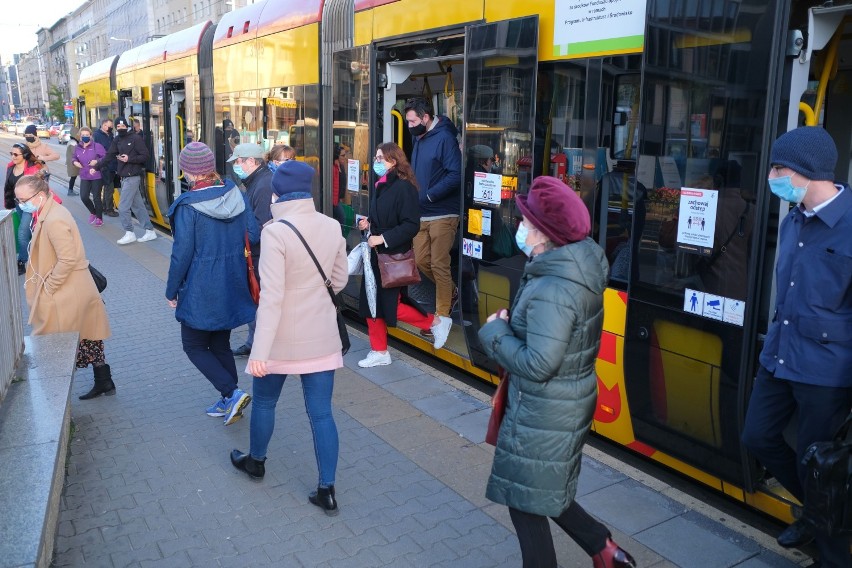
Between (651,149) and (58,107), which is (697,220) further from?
(58,107)

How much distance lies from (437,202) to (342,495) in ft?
8.52

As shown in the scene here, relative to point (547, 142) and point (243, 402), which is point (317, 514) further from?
point (547, 142)

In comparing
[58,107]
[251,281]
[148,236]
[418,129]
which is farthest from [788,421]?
[58,107]

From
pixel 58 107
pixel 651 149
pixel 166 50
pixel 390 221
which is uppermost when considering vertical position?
pixel 166 50

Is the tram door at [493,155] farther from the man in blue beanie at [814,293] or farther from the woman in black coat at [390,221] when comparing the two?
the man in blue beanie at [814,293]

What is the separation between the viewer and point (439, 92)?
24.0ft

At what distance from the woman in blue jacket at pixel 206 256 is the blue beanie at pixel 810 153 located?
293cm

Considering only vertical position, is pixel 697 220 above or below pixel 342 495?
above

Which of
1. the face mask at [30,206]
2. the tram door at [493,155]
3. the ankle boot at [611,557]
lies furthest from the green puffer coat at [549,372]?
the face mask at [30,206]

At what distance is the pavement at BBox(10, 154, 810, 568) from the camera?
3312 mm

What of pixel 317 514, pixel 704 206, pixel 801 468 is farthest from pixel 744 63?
pixel 317 514

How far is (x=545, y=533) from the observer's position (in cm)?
268

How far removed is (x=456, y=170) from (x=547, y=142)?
1216 millimetres

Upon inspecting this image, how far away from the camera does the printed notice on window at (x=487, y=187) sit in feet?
15.6
